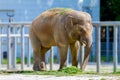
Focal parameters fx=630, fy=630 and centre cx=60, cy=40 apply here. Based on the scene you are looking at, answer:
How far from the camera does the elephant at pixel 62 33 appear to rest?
13.6 meters

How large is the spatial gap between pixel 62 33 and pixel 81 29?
49 centimetres

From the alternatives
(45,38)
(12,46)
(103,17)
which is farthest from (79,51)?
(103,17)

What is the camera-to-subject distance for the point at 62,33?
45.4 feet

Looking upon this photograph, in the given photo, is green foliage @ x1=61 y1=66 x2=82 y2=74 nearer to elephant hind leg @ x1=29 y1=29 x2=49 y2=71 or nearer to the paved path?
the paved path

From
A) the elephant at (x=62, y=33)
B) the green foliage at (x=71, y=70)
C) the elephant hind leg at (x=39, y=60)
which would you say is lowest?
the green foliage at (x=71, y=70)

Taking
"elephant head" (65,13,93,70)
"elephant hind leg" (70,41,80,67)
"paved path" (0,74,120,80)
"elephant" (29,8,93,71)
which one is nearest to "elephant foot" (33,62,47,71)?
"elephant" (29,8,93,71)

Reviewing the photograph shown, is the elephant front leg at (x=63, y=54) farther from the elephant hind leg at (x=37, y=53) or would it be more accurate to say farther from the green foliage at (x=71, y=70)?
the elephant hind leg at (x=37, y=53)

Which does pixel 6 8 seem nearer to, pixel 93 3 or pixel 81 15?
pixel 93 3

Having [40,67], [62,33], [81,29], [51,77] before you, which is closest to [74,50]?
[62,33]

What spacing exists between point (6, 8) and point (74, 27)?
1461cm

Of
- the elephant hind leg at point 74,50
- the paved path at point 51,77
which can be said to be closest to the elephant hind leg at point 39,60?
the elephant hind leg at point 74,50

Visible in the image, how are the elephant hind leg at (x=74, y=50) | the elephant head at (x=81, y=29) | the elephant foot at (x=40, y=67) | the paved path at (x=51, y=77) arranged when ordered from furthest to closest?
1. the elephant foot at (x=40, y=67)
2. the elephant hind leg at (x=74, y=50)
3. the elephant head at (x=81, y=29)
4. the paved path at (x=51, y=77)

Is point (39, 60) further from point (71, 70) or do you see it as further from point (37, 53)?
point (71, 70)

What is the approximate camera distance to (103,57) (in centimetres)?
2423
